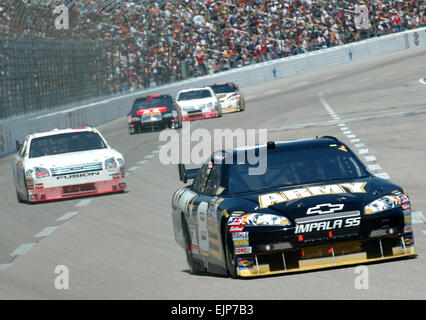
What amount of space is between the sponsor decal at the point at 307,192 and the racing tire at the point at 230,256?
359 mm

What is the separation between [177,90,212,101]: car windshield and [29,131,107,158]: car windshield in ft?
63.6

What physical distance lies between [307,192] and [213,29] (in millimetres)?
46262

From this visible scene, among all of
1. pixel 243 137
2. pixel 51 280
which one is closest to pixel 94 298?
pixel 51 280

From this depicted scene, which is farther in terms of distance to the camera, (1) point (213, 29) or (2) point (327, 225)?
(1) point (213, 29)

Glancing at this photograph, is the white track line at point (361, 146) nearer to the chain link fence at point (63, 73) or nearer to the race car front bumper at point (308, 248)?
the race car front bumper at point (308, 248)

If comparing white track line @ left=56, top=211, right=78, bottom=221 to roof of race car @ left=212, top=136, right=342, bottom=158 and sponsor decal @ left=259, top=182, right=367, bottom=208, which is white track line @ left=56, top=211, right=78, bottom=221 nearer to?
roof of race car @ left=212, top=136, right=342, bottom=158

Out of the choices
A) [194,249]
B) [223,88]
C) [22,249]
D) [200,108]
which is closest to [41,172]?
[22,249]

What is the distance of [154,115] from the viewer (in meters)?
34.0

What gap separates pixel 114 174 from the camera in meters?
17.3

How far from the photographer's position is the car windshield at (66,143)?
59.0 feet

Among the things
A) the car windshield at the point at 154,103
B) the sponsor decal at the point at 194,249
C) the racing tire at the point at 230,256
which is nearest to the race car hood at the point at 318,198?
the racing tire at the point at 230,256

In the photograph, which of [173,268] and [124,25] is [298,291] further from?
[124,25]

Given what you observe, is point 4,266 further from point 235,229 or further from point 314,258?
point 314,258
